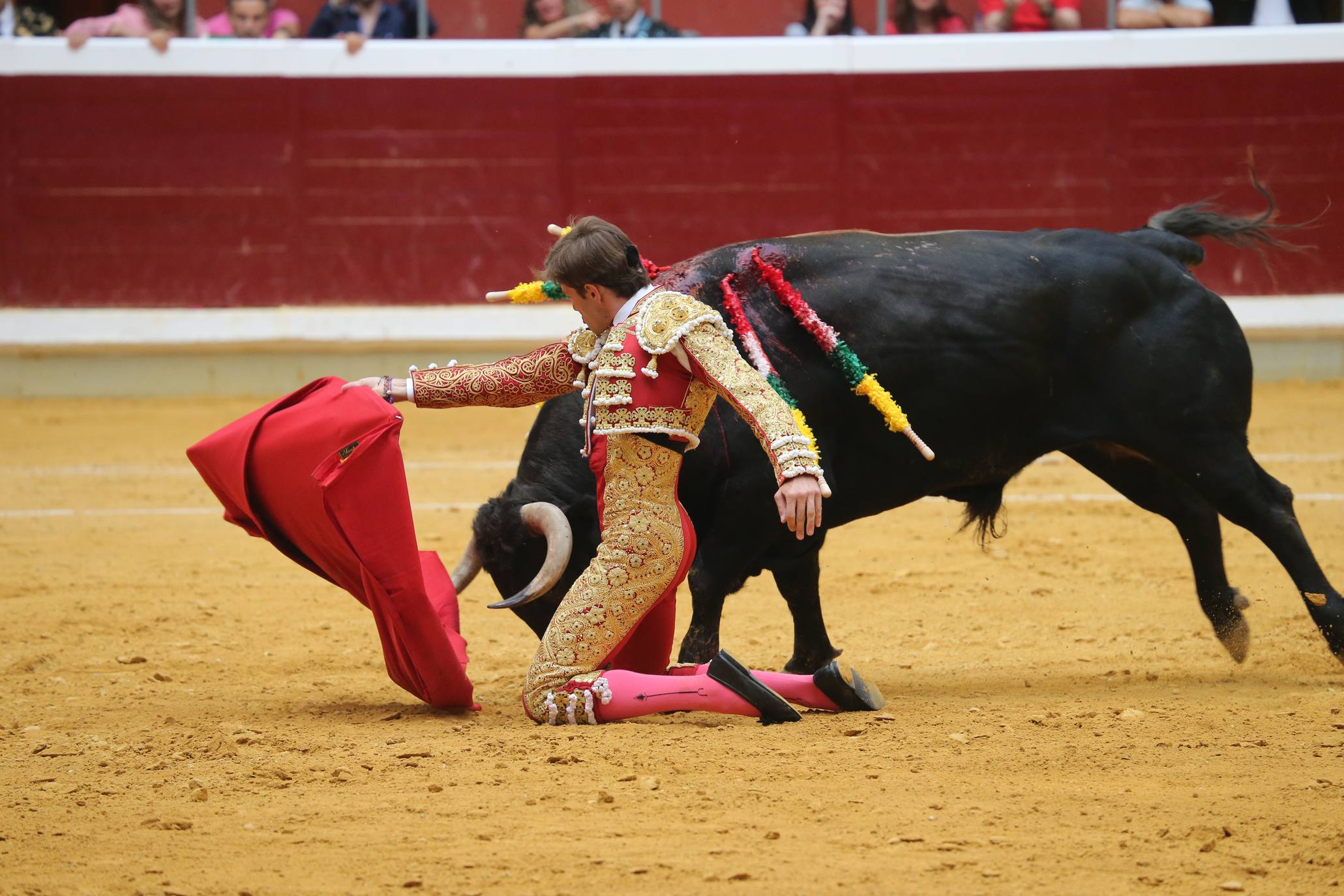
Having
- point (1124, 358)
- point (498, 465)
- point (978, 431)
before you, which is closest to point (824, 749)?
point (978, 431)

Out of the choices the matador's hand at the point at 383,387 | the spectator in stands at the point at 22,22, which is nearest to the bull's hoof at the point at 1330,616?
the matador's hand at the point at 383,387

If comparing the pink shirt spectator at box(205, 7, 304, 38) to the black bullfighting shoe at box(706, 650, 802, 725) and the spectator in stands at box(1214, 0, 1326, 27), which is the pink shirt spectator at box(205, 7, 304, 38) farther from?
the black bullfighting shoe at box(706, 650, 802, 725)

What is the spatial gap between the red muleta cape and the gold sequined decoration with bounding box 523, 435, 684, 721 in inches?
13.4

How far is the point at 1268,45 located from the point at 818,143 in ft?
9.05

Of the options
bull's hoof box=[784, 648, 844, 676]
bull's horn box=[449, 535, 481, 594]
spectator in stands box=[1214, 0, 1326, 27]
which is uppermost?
spectator in stands box=[1214, 0, 1326, 27]

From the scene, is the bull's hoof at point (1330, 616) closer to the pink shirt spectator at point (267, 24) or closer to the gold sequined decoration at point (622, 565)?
the gold sequined decoration at point (622, 565)

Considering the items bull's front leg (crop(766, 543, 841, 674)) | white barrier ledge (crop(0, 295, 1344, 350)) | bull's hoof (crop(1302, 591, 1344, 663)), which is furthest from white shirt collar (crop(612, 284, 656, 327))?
white barrier ledge (crop(0, 295, 1344, 350))

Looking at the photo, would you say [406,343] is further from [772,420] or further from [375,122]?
[772,420]

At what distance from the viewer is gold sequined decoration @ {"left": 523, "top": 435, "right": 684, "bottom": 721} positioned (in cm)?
316

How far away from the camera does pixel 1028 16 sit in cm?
947

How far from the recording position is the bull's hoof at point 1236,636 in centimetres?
395

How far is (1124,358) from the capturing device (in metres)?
3.78

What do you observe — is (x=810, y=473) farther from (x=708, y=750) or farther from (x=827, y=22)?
(x=827, y=22)

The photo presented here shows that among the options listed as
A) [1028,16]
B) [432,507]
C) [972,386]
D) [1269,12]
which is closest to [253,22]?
[432,507]
